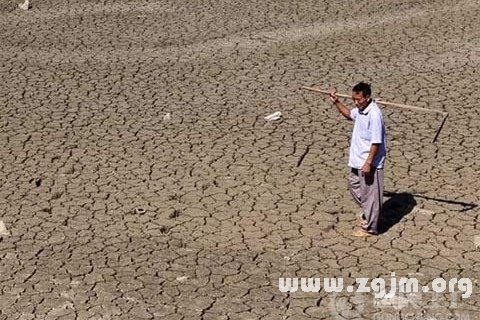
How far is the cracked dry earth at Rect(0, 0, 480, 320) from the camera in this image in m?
9.14

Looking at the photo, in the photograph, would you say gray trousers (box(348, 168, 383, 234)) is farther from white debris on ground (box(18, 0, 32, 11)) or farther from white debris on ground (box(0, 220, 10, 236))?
white debris on ground (box(18, 0, 32, 11))

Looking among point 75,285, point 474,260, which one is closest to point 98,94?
point 75,285

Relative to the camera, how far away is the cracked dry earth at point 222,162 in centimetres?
914

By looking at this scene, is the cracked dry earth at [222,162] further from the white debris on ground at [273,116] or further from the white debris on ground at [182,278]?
the white debris on ground at [273,116]

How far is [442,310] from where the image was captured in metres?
8.69

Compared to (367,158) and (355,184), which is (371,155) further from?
(355,184)

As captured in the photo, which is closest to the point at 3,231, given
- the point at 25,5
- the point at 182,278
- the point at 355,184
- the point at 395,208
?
the point at 182,278

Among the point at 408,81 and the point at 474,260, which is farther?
the point at 408,81

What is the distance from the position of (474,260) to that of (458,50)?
7.51 m

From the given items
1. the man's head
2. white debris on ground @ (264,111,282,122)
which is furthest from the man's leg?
white debris on ground @ (264,111,282,122)

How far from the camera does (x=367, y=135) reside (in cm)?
977

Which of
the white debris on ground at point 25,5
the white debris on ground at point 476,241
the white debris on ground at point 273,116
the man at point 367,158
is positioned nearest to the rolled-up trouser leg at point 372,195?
the man at point 367,158

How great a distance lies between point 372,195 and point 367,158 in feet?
1.39

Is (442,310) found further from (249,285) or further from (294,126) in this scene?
(294,126)
